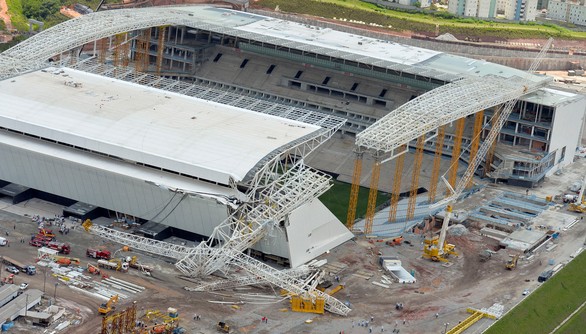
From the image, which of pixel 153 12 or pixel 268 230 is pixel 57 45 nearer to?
pixel 153 12

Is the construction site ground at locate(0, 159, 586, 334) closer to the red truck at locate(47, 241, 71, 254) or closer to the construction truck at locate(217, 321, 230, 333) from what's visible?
the construction truck at locate(217, 321, 230, 333)

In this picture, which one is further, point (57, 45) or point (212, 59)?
point (212, 59)

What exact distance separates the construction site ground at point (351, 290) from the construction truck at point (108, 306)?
61 cm

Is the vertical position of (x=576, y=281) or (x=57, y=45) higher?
(x=57, y=45)

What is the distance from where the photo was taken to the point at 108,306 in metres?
98.3

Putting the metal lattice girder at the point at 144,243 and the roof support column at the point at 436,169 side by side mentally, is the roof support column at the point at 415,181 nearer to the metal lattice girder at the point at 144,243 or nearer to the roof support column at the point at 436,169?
the roof support column at the point at 436,169

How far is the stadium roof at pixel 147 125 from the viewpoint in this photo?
11369 centimetres

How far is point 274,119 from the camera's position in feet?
407

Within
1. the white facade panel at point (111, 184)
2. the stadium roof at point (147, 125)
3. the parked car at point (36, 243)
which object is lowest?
the parked car at point (36, 243)

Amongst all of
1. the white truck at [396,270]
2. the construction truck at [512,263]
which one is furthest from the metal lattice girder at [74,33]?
the construction truck at [512,263]

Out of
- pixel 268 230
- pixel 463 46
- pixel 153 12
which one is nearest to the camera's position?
pixel 268 230

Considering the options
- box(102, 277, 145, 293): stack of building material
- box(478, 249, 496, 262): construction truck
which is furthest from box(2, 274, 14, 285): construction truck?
box(478, 249, 496, 262): construction truck

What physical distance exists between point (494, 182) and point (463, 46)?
208 feet

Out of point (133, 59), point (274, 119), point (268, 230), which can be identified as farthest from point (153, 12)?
point (268, 230)
